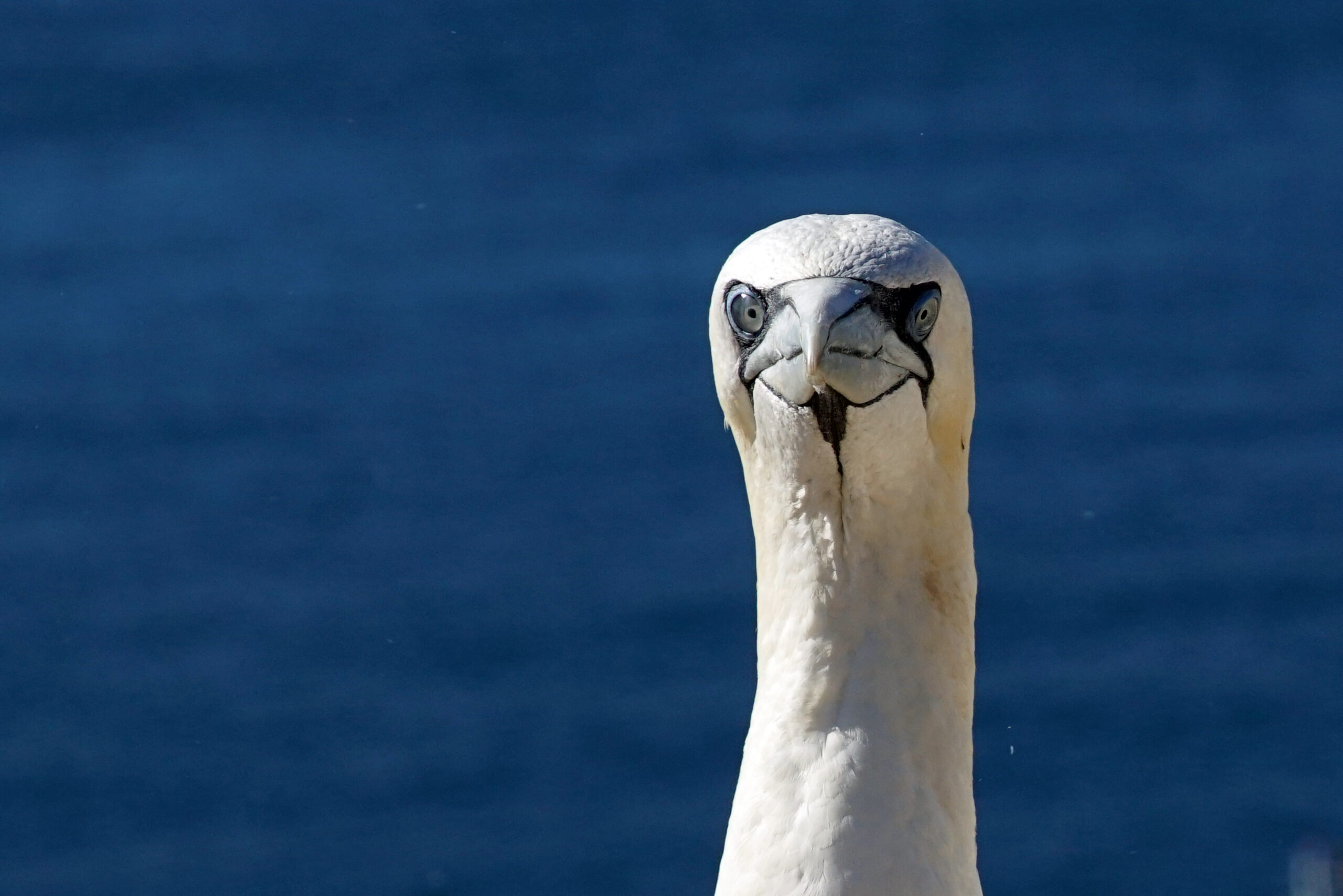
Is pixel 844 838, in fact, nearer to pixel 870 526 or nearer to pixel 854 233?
pixel 870 526

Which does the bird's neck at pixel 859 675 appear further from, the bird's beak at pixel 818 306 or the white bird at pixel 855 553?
the bird's beak at pixel 818 306

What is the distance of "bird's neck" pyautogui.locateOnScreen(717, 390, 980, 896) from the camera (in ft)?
9.75

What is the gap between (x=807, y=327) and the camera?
2.84m

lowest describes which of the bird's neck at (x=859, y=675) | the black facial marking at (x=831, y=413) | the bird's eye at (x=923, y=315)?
the bird's neck at (x=859, y=675)

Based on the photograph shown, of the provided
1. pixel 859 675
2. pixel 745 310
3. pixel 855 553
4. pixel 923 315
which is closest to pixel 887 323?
pixel 923 315

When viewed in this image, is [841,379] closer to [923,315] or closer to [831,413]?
[831,413]

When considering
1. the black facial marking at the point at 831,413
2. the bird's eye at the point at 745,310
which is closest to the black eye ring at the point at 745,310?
the bird's eye at the point at 745,310

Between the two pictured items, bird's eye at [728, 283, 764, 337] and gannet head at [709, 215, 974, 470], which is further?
bird's eye at [728, 283, 764, 337]

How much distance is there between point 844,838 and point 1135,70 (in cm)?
630

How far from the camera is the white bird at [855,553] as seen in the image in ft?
9.61

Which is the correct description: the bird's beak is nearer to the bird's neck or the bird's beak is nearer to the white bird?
the white bird

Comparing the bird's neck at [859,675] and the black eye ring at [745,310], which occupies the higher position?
the black eye ring at [745,310]

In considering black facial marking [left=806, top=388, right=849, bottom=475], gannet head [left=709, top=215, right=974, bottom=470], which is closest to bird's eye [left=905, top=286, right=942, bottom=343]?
gannet head [left=709, top=215, right=974, bottom=470]

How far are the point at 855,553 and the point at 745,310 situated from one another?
1.18 ft
